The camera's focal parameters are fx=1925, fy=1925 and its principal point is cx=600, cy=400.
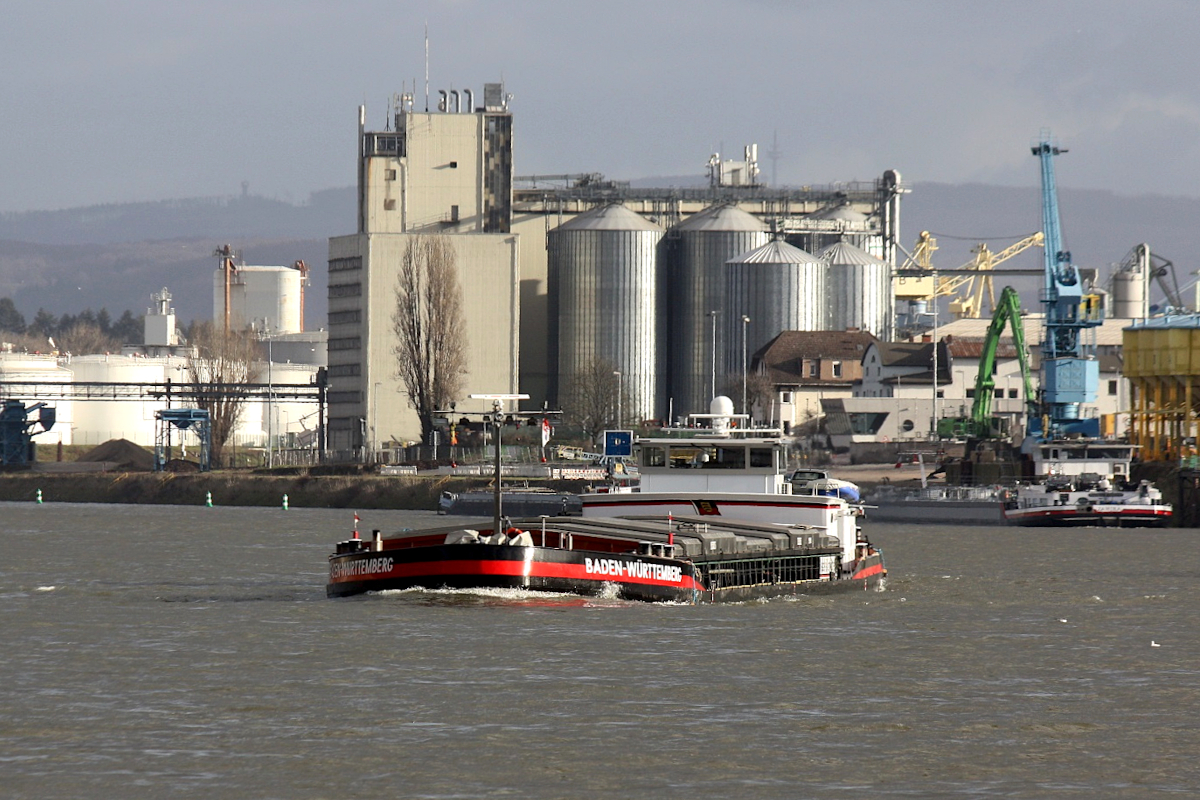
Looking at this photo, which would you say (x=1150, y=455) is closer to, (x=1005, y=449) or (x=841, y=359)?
A: (x=1005, y=449)

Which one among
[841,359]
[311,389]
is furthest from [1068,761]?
[311,389]

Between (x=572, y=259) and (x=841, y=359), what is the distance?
947 inches

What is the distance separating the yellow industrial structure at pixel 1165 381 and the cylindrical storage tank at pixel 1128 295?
60940mm

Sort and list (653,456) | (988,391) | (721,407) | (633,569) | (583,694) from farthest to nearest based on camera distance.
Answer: (988,391), (721,407), (653,456), (633,569), (583,694)

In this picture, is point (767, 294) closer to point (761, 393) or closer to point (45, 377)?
point (761, 393)

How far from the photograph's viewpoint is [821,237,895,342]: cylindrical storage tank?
16500cm

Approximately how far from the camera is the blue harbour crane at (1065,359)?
419ft

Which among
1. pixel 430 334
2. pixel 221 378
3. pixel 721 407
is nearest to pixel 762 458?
pixel 721 407

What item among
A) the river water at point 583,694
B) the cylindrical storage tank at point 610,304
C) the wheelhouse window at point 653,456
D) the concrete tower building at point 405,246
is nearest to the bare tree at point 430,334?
the concrete tower building at point 405,246

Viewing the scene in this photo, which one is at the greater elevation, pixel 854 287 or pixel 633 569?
pixel 854 287

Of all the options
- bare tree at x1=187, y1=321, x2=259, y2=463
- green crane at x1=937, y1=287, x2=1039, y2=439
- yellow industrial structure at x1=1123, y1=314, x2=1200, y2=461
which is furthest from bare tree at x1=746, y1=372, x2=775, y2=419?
bare tree at x1=187, y1=321, x2=259, y2=463

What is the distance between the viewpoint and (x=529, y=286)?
547 ft

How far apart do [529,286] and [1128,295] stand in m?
60.5

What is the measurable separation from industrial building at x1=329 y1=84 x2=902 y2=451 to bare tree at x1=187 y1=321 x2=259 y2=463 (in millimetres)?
9407
